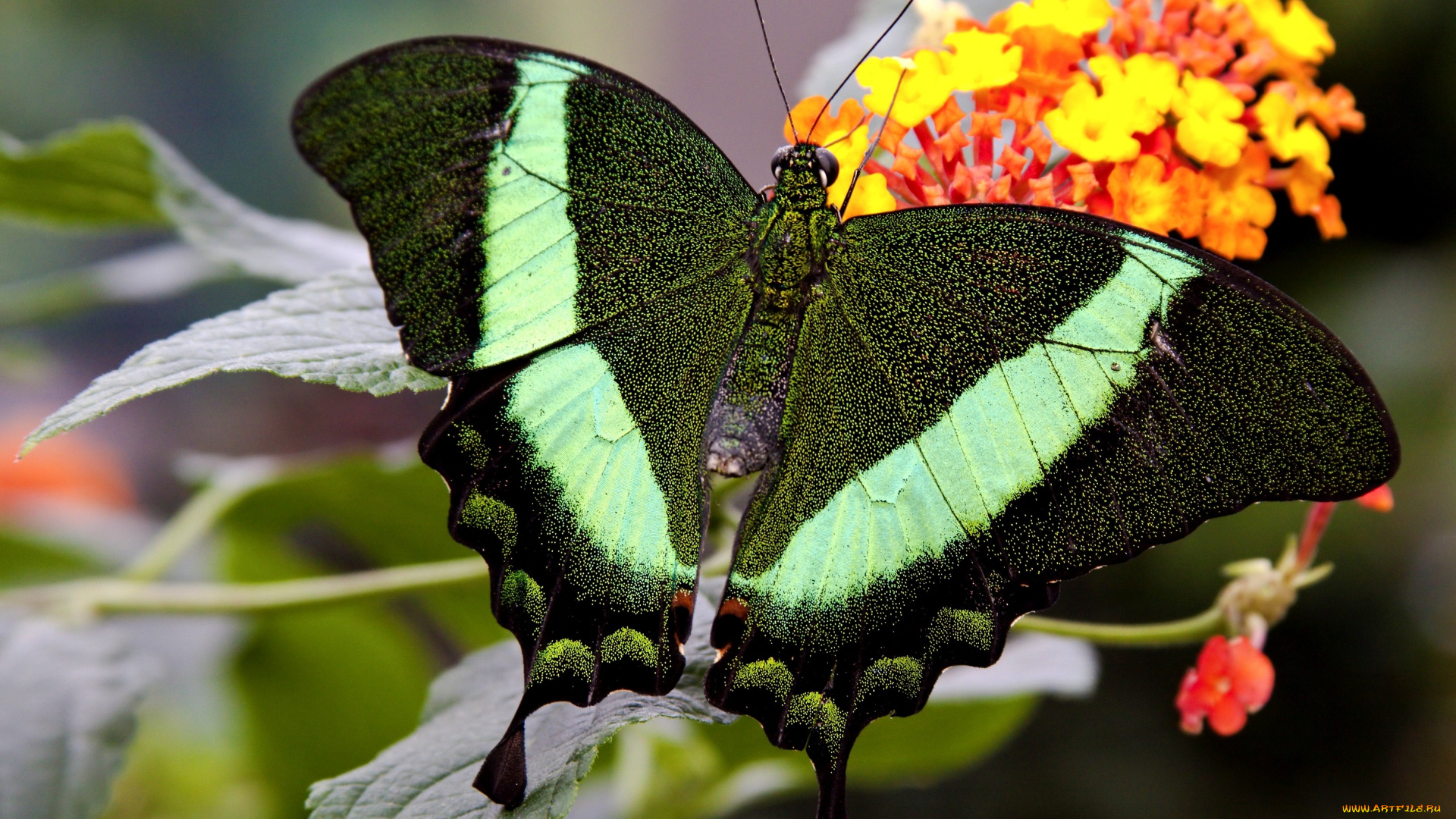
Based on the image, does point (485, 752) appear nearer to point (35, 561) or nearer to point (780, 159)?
point (780, 159)

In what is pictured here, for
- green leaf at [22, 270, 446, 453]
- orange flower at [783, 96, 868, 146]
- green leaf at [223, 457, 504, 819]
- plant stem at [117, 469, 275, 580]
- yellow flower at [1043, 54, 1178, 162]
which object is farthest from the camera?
green leaf at [223, 457, 504, 819]

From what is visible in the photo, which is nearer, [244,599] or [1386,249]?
[244,599]

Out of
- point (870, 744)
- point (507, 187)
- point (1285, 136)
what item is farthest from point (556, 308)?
point (870, 744)

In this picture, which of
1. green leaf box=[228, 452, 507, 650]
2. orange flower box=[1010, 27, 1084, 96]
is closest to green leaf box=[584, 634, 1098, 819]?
green leaf box=[228, 452, 507, 650]

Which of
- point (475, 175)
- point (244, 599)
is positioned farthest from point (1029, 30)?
point (244, 599)

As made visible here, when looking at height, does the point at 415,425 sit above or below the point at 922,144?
below

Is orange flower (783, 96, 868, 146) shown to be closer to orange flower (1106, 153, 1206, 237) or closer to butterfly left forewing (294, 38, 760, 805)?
butterfly left forewing (294, 38, 760, 805)

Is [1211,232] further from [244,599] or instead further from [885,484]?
[244,599]
